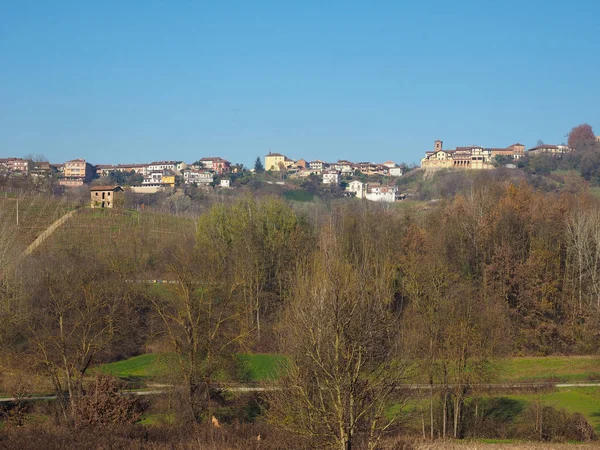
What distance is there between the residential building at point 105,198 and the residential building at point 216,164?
326 feet

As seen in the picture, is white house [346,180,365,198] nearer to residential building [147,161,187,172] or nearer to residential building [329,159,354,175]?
residential building [329,159,354,175]

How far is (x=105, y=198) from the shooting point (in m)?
73.4

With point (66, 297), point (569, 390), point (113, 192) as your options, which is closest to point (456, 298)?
point (569, 390)

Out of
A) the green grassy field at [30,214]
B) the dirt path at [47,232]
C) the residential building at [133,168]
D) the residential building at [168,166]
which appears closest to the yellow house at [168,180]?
the residential building at [168,166]

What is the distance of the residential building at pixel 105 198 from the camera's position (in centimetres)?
6888

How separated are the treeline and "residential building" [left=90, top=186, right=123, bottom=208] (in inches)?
551

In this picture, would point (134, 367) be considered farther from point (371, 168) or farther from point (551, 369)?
point (371, 168)

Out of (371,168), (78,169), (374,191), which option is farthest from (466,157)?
(78,169)

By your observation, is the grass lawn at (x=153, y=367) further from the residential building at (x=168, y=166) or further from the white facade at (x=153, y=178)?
the residential building at (x=168, y=166)

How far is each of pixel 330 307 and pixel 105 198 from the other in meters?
63.5

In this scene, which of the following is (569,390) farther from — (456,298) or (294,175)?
(294,175)

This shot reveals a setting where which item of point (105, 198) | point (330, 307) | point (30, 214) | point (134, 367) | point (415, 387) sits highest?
point (105, 198)

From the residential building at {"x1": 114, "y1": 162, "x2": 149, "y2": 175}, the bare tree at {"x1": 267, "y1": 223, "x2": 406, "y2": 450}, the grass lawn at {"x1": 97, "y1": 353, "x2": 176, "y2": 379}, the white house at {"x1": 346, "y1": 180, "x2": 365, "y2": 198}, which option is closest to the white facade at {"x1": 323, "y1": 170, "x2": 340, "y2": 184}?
the white house at {"x1": 346, "y1": 180, "x2": 365, "y2": 198}

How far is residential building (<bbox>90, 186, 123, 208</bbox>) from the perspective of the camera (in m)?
68.9
